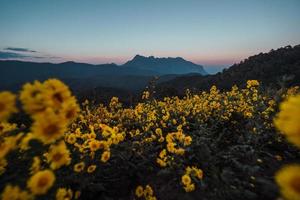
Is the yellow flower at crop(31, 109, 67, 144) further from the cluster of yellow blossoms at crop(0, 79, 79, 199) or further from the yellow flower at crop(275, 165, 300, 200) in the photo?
the yellow flower at crop(275, 165, 300, 200)

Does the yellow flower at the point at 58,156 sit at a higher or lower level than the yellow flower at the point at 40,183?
higher

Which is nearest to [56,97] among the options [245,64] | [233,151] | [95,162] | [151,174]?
[95,162]

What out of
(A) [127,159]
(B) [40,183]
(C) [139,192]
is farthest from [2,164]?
(A) [127,159]

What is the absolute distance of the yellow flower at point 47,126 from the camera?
7.01ft

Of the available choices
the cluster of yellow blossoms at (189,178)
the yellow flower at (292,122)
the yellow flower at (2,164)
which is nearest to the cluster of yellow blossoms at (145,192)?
the cluster of yellow blossoms at (189,178)

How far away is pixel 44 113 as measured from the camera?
2145 mm

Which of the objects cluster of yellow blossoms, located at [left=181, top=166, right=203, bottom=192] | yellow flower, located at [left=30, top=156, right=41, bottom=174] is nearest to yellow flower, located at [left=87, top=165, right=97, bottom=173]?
yellow flower, located at [left=30, top=156, right=41, bottom=174]

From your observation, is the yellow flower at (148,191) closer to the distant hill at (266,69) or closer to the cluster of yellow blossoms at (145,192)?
the cluster of yellow blossoms at (145,192)

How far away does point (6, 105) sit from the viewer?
2.21 m

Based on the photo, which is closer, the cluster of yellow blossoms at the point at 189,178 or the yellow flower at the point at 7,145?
the yellow flower at the point at 7,145

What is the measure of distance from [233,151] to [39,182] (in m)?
3.71

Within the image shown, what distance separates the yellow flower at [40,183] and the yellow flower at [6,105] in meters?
0.51

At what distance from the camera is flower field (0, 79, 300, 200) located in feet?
7.13

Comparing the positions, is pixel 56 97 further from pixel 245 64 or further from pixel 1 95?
pixel 245 64
